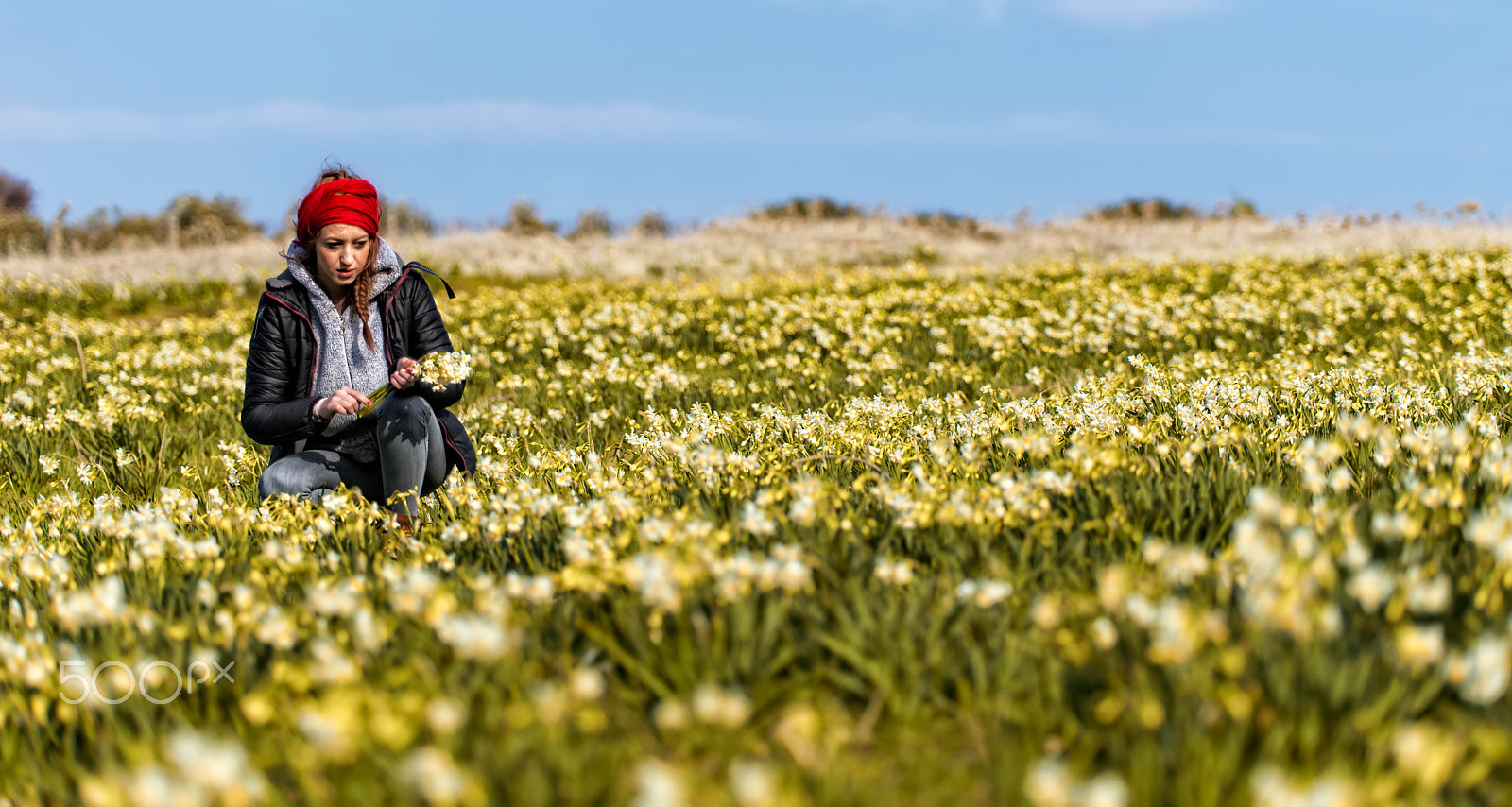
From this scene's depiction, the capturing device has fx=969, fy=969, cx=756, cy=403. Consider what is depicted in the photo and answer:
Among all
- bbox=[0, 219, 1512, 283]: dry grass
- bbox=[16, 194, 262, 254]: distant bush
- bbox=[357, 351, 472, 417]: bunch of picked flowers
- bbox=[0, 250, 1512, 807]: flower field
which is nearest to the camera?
bbox=[0, 250, 1512, 807]: flower field

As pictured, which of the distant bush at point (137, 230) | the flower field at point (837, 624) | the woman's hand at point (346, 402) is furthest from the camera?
the distant bush at point (137, 230)

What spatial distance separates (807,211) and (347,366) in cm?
3523

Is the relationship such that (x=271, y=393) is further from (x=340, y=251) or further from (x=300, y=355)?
(x=340, y=251)

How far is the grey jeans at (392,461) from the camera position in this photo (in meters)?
4.99

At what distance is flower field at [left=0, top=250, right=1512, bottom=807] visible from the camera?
1953mm

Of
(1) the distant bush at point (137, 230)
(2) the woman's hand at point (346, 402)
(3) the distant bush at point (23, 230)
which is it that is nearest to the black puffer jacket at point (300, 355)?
(2) the woman's hand at point (346, 402)

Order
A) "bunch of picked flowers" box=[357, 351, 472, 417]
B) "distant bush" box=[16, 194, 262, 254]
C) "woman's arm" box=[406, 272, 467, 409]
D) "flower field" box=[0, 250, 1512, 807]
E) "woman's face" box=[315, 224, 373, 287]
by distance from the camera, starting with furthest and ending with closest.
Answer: "distant bush" box=[16, 194, 262, 254] < "woman's arm" box=[406, 272, 467, 409] < "woman's face" box=[315, 224, 373, 287] < "bunch of picked flowers" box=[357, 351, 472, 417] < "flower field" box=[0, 250, 1512, 807]

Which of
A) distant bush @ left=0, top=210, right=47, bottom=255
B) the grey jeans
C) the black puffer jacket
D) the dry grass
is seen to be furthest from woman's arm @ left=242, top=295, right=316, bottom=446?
distant bush @ left=0, top=210, right=47, bottom=255

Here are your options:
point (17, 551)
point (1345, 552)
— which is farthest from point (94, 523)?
point (1345, 552)

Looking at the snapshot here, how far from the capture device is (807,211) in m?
39.5

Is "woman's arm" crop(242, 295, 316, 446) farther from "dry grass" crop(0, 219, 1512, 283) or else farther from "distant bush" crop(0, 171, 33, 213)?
"distant bush" crop(0, 171, 33, 213)

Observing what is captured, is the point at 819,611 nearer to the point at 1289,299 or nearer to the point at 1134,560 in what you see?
the point at 1134,560

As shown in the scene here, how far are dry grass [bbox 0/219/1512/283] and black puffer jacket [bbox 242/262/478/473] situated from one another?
14.6m

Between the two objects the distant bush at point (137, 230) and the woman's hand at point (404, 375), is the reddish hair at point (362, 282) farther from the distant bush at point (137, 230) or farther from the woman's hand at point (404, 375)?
the distant bush at point (137, 230)
